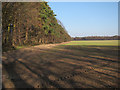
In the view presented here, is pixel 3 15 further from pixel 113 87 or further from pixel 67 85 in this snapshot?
pixel 113 87

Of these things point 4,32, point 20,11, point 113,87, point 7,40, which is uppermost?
point 20,11

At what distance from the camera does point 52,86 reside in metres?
3.28

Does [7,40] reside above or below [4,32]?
below

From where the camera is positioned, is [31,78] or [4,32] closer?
[31,78]

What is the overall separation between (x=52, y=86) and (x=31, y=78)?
3.21ft

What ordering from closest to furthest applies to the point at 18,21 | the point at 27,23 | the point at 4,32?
the point at 4,32, the point at 18,21, the point at 27,23

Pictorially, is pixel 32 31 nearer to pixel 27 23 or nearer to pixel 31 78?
pixel 27 23

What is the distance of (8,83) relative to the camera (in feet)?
11.7

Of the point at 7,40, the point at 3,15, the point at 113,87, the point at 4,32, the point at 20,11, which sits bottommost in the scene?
the point at 113,87

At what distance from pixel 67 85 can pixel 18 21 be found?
1322 cm

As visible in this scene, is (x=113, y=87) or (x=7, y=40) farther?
→ (x=7, y=40)

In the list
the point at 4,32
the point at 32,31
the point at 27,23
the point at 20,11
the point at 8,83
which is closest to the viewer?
the point at 8,83

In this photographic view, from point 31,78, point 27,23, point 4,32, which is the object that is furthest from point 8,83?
point 27,23

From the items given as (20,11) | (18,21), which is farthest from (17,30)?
(20,11)
